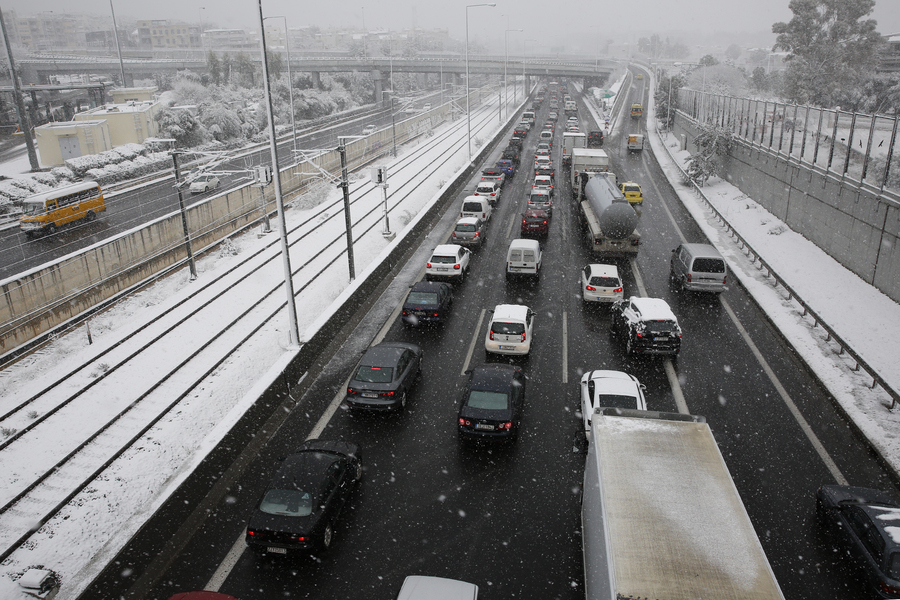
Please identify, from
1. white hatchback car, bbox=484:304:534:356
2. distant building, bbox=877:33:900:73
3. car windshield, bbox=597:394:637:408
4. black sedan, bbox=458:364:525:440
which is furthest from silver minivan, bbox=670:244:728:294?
distant building, bbox=877:33:900:73

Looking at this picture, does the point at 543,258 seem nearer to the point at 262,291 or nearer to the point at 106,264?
the point at 262,291

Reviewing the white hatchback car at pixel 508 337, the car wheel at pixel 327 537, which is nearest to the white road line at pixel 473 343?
the white hatchback car at pixel 508 337

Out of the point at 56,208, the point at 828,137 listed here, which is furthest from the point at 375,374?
the point at 56,208

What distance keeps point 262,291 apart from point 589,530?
69.0 feet

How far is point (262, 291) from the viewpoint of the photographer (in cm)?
2614

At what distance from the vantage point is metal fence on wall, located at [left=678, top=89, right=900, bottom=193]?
65.3ft

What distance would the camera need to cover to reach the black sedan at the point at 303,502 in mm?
8969

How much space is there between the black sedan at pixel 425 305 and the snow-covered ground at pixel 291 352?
2.33 metres

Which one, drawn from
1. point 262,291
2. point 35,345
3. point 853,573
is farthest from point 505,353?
point 35,345

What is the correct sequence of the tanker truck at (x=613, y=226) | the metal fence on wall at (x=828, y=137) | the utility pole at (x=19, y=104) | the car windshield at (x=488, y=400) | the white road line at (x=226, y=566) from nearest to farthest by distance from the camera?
the white road line at (x=226, y=566), the car windshield at (x=488, y=400), the metal fence on wall at (x=828, y=137), the tanker truck at (x=613, y=226), the utility pole at (x=19, y=104)

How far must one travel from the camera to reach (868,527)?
28.4 ft

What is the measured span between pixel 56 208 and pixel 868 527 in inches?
1506

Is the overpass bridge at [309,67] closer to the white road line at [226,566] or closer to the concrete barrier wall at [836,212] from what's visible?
the concrete barrier wall at [836,212]

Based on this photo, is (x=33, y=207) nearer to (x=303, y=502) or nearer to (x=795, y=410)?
(x=303, y=502)
